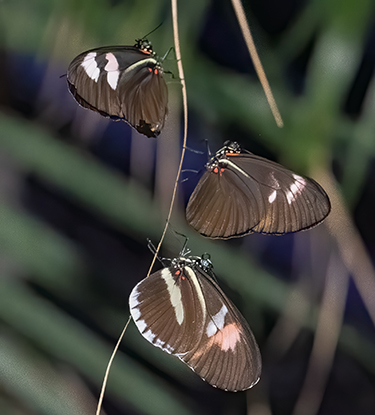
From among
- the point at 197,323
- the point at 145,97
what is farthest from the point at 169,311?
the point at 145,97

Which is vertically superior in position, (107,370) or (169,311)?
(169,311)

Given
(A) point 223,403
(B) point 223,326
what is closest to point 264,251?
(B) point 223,326

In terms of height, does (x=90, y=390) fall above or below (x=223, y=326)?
below

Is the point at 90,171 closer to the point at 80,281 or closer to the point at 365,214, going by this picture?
the point at 80,281

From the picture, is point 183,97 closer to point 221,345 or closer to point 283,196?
point 283,196

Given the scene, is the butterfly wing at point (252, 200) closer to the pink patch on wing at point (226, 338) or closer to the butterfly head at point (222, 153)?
the butterfly head at point (222, 153)
